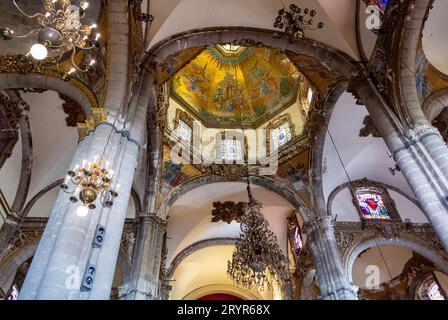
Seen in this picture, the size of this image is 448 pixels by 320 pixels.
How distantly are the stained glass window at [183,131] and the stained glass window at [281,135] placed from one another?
13.1 feet

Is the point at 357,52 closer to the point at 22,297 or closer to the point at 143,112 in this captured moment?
the point at 143,112

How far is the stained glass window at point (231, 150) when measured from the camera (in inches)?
654

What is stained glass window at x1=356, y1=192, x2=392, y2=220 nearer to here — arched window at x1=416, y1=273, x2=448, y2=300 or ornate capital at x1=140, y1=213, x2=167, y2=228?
arched window at x1=416, y1=273, x2=448, y2=300

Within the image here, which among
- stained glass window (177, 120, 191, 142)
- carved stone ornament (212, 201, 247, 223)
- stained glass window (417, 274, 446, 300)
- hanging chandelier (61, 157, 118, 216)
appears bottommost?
hanging chandelier (61, 157, 118, 216)

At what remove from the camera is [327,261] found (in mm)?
12219

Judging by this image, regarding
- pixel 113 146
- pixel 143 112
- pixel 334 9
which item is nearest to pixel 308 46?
pixel 334 9

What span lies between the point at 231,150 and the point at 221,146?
0.55m

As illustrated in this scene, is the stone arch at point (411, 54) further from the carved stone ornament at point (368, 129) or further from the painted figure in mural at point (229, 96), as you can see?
the painted figure in mural at point (229, 96)

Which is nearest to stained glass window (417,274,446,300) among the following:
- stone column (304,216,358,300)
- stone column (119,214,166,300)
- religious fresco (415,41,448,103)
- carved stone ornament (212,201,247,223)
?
stone column (304,216,358,300)

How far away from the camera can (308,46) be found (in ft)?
35.3

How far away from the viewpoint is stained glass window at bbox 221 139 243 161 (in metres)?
16.6

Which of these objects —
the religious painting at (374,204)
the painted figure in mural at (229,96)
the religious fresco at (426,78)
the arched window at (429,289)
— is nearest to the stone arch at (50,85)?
the religious fresco at (426,78)

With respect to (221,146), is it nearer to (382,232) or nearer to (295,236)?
(295,236)
